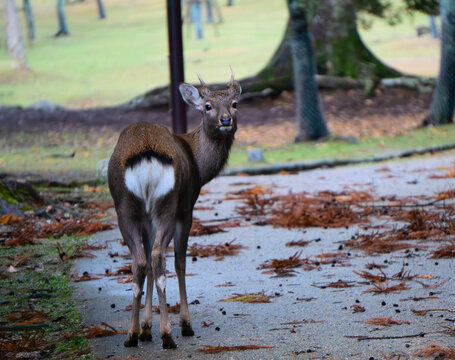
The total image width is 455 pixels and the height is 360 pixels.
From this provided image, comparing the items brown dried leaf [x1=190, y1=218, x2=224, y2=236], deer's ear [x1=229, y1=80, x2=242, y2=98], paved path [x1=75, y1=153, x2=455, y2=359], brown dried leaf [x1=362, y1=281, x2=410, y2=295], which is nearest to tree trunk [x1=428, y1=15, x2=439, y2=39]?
paved path [x1=75, y1=153, x2=455, y2=359]

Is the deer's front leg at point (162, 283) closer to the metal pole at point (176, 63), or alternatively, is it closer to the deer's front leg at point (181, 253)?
the deer's front leg at point (181, 253)

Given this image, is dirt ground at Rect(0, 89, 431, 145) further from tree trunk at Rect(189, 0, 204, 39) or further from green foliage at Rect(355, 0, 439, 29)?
tree trunk at Rect(189, 0, 204, 39)

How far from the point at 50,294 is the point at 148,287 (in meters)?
1.29

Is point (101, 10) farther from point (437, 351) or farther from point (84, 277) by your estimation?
point (437, 351)

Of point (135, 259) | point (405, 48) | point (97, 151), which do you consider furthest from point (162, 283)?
point (405, 48)

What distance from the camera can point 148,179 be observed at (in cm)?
476

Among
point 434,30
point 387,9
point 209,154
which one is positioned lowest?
point 434,30

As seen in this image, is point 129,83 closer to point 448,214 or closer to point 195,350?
point 448,214

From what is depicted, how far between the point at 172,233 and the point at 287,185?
7.37 m

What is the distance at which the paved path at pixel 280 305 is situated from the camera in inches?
184

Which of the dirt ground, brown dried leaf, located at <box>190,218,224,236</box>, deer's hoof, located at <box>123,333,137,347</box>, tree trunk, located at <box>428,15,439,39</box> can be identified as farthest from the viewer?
tree trunk, located at <box>428,15,439,39</box>

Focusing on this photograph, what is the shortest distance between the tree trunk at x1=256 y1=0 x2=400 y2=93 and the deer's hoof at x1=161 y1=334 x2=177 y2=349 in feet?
57.4

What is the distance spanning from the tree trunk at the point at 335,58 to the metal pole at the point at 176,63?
8.98m

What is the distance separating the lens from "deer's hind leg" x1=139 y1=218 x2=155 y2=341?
194 inches
